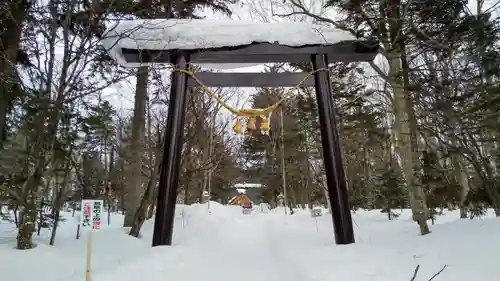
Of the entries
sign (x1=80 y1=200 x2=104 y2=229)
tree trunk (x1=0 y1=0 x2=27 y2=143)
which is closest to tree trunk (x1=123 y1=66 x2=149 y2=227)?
tree trunk (x1=0 y1=0 x2=27 y2=143)

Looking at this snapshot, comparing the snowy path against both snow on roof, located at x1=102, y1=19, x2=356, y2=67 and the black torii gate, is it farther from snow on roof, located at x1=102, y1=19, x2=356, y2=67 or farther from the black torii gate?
snow on roof, located at x1=102, y1=19, x2=356, y2=67

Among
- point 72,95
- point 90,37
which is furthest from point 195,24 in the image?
point 72,95

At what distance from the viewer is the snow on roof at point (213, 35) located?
598 cm

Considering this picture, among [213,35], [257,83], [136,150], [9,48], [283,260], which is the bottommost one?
[283,260]

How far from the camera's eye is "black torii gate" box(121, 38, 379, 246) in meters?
5.82

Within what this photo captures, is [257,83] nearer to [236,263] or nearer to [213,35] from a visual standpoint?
[213,35]

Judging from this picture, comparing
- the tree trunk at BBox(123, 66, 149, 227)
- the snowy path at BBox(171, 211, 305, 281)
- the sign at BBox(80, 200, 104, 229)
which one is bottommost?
the snowy path at BBox(171, 211, 305, 281)

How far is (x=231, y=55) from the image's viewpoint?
6230 millimetres

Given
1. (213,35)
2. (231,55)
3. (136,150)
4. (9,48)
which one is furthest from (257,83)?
(9,48)

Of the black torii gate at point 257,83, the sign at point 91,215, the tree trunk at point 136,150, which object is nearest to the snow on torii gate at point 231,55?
the black torii gate at point 257,83

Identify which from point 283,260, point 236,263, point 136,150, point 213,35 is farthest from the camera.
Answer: point 136,150

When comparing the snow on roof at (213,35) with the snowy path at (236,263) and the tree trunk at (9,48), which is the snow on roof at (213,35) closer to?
the tree trunk at (9,48)

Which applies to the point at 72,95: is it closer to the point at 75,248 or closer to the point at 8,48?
the point at 8,48

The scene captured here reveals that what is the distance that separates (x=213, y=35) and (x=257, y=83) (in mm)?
1107
